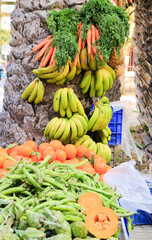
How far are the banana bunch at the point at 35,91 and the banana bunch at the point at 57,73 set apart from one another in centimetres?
9

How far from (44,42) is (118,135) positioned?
2.26m

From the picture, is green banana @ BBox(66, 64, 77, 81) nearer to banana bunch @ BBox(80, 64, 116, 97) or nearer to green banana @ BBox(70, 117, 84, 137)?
banana bunch @ BBox(80, 64, 116, 97)

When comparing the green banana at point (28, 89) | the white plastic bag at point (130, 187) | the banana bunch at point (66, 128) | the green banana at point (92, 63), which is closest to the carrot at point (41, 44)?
the green banana at point (28, 89)

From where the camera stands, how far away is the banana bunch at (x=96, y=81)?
338cm

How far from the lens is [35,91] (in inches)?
129

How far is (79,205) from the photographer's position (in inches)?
70.5

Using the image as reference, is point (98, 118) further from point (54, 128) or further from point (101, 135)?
point (54, 128)

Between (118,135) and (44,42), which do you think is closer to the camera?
(44,42)

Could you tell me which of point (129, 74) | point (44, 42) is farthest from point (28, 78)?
point (129, 74)

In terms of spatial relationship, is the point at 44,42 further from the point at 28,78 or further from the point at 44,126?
the point at 44,126

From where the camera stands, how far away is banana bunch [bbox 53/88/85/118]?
3.21m

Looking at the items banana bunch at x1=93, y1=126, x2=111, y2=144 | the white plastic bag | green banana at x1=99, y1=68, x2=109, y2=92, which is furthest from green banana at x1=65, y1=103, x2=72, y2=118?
the white plastic bag

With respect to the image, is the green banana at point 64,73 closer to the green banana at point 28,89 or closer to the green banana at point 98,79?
the green banana at point 28,89

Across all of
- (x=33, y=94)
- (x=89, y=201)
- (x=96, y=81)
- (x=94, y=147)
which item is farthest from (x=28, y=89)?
(x=89, y=201)
